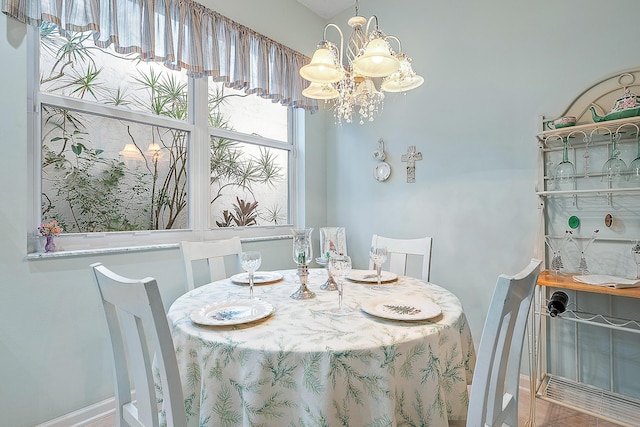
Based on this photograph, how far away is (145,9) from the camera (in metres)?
1.79

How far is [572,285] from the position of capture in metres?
1.57

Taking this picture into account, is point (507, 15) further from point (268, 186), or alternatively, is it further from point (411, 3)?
point (268, 186)

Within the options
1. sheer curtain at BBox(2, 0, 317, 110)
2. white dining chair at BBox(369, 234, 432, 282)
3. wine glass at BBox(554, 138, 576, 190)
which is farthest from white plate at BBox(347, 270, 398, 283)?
sheer curtain at BBox(2, 0, 317, 110)

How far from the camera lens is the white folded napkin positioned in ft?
4.90

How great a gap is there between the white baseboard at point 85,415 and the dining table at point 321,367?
109 centimetres

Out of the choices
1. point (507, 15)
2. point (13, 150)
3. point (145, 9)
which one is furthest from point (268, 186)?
point (507, 15)

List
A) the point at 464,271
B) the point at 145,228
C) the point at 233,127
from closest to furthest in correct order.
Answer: the point at 145,228
the point at 464,271
the point at 233,127

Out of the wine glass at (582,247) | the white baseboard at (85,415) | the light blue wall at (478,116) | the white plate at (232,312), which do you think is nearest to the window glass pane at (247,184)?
the light blue wall at (478,116)

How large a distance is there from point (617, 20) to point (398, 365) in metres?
2.21

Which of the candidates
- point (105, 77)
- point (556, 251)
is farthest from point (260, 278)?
A: point (556, 251)

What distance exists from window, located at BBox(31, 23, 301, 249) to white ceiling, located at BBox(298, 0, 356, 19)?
1.02 metres

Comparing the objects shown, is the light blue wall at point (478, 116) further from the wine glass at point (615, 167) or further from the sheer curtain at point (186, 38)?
the sheer curtain at point (186, 38)

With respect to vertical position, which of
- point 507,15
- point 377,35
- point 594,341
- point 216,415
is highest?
point 507,15

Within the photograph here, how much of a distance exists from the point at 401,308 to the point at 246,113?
2.10 m
